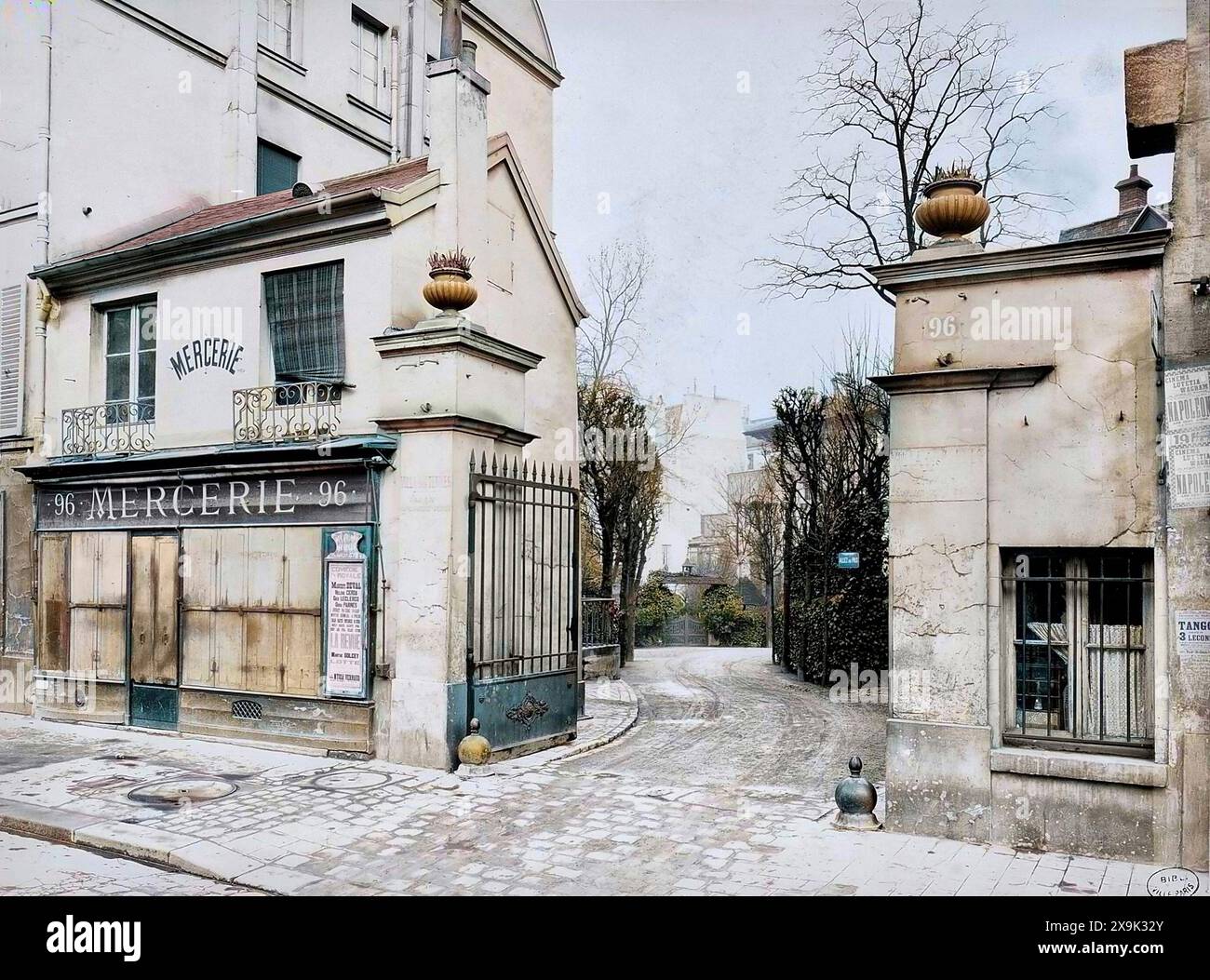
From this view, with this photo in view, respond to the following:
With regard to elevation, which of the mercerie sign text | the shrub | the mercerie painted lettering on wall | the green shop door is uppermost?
the mercerie painted lettering on wall

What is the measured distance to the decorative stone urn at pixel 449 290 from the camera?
981 cm

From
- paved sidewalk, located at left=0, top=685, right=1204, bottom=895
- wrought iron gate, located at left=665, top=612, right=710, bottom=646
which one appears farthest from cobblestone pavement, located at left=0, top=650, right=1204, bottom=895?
wrought iron gate, located at left=665, top=612, right=710, bottom=646

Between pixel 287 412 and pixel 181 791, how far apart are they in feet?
13.7

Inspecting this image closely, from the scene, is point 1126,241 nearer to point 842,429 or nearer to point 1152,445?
point 1152,445

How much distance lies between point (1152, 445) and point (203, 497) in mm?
9693

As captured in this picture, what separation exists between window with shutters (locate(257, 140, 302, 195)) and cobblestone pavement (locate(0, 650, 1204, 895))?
31.2 ft

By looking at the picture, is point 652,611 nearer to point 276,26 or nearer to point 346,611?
point 276,26

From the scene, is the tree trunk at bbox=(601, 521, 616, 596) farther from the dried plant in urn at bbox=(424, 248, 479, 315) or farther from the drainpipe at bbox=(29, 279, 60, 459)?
the dried plant in urn at bbox=(424, 248, 479, 315)

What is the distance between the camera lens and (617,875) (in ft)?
20.9

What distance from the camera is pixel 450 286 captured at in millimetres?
9812

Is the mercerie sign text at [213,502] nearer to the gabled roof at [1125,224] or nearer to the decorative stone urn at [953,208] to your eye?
the decorative stone urn at [953,208]

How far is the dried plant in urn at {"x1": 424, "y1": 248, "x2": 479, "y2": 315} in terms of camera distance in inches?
386

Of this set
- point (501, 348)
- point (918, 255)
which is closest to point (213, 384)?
point (501, 348)

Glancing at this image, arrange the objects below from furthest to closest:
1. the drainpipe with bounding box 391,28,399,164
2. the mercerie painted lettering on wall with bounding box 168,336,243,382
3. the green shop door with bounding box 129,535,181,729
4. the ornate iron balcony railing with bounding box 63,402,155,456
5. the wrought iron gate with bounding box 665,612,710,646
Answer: the wrought iron gate with bounding box 665,612,710,646 → the drainpipe with bounding box 391,28,399,164 → the ornate iron balcony railing with bounding box 63,402,155,456 → the green shop door with bounding box 129,535,181,729 → the mercerie painted lettering on wall with bounding box 168,336,243,382
